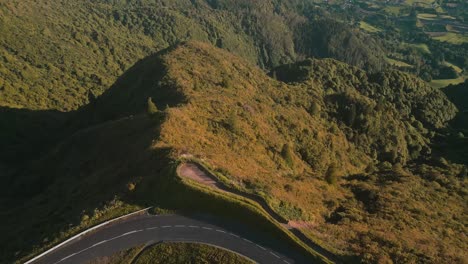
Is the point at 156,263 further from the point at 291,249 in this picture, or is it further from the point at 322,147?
the point at 322,147

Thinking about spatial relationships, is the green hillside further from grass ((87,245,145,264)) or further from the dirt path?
grass ((87,245,145,264))

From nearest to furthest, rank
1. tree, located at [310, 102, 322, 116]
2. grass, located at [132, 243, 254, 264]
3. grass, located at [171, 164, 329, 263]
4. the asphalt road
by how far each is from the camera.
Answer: grass, located at [132, 243, 254, 264] < the asphalt road < grass, located at [171, 164, 329, 263] < tree, located at [310, 102, 322, 116]

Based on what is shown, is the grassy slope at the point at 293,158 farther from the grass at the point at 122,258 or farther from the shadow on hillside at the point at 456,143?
the shadow on hillside at the point at 456,143

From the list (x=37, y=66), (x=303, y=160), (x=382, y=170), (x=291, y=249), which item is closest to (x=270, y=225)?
(x=291, y=249)

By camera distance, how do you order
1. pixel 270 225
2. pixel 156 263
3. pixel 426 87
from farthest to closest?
pixel 426 87, pixel 270 225, pixel 156 263

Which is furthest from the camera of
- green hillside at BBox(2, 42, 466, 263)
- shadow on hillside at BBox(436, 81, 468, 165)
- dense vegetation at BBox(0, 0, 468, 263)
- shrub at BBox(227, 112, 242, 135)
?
shadow on hillside at BBox(436, 81, 468, 165)

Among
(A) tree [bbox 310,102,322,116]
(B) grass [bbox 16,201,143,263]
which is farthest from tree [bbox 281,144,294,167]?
(A) tree [bbox 310,102,322,116]

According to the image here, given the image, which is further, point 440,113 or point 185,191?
point 440,113

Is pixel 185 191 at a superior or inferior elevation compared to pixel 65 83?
superior
